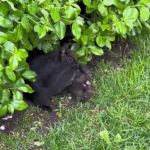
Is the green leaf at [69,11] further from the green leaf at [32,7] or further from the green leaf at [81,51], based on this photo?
the green leaf at [81,51]

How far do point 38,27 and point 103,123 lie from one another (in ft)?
2.67

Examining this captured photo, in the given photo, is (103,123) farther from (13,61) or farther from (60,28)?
(13,61)

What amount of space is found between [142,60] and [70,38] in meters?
0.62

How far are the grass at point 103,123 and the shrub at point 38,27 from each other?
0.33m

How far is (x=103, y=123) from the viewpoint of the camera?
9.56 ft

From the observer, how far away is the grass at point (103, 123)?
109 inches

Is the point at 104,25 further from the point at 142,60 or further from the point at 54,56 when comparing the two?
the point at 142,60

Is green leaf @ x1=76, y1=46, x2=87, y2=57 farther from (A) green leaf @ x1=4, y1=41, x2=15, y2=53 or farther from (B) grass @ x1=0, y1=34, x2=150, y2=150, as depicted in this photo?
(A) green leaf @ x1=4, y1=41, x2=15, y2=53

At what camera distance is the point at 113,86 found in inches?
126

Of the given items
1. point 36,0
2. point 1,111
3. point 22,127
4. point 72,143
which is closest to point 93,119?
point 72,143

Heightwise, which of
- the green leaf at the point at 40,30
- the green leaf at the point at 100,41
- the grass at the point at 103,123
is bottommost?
the grass at the point at 103,123

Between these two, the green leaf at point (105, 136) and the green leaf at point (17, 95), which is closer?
the green leaf at point (17, 95)

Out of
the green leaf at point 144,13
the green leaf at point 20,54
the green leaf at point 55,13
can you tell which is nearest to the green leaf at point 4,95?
the green leaf at point 20,54

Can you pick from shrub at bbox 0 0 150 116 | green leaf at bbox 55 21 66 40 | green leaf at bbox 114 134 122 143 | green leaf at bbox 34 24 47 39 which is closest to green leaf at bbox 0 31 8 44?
shrub at bbox 0 0 150 116
